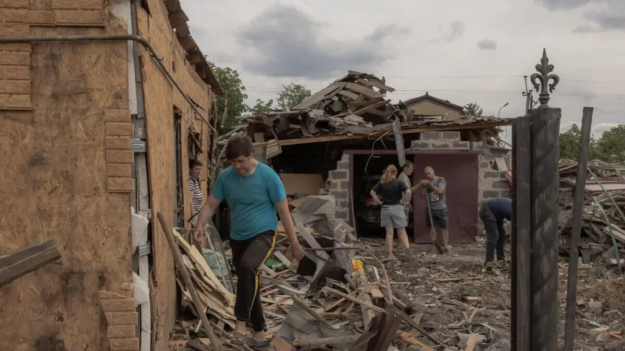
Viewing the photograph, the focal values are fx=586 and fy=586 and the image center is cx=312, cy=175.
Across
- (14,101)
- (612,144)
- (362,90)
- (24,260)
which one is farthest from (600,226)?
(612,144)

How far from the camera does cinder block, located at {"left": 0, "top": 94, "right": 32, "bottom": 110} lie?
13.2ft

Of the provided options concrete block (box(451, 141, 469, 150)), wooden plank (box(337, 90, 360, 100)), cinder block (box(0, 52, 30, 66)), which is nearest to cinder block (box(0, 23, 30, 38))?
cinder block (box(0, 52, 30, 66))

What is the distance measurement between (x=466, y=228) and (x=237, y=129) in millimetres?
6808

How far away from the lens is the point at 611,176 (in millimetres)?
17984

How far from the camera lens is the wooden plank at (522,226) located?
2359 mm

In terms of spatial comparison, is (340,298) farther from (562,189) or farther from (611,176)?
(611,176)

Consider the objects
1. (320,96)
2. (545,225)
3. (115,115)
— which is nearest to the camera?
(545,225)

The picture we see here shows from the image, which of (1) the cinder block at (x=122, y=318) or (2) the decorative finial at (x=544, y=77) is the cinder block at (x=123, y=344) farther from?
(2) the decorative finial at (x=544, y=77)

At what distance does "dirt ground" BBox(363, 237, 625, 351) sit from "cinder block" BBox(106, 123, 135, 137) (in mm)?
3656

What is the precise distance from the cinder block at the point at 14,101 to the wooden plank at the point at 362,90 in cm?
1325

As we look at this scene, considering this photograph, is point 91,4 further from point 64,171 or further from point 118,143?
point 64,171

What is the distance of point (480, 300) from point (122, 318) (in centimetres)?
521

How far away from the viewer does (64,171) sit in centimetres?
415

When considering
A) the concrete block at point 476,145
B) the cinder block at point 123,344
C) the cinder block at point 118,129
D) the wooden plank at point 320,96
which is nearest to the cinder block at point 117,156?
the cinder block at point 118,129
